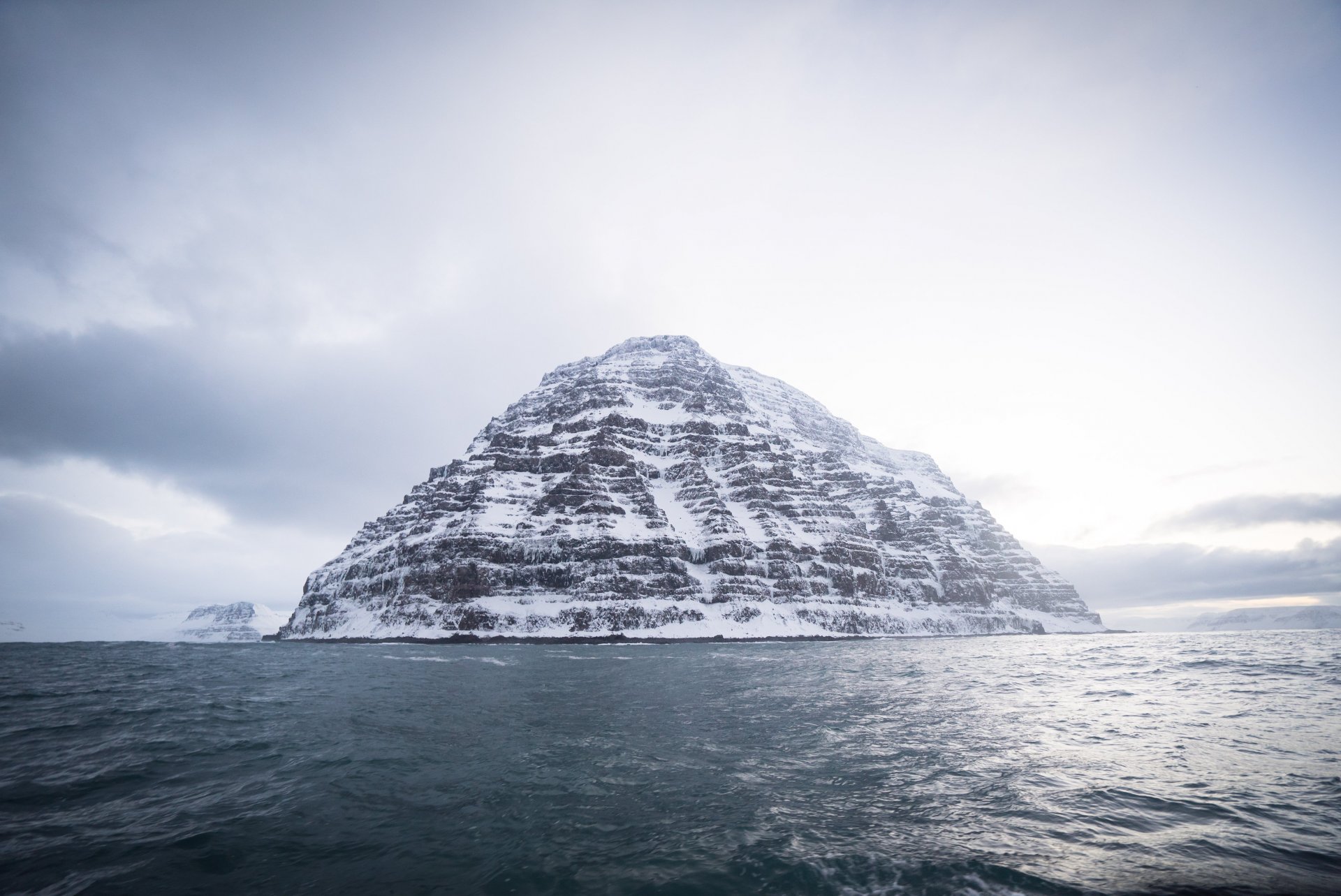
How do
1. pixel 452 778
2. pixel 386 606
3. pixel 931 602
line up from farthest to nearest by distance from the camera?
pixel 931 602
pixel 386 606
pixel 452 778

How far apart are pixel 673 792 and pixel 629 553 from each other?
369 ft

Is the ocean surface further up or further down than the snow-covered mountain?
further down

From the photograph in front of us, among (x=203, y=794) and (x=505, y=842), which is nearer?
(x=505, y=842)

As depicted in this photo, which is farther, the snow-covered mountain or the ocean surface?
the snow-covered mountain

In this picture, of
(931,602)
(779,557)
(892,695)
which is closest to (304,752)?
(892,695)

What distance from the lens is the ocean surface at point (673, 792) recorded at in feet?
29.8

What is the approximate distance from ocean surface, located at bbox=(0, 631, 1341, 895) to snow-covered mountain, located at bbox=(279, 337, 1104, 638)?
8759 centimetres

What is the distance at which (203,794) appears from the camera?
13.4 meters

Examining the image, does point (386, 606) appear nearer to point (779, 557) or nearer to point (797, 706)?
point (779, 557)

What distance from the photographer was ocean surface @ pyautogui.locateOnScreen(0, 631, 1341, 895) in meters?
9.08

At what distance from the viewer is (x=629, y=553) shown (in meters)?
124

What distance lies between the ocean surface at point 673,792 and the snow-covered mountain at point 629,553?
8759cm

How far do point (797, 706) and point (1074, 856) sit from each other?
17.2 metres

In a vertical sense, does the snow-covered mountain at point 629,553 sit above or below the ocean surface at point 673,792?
above
